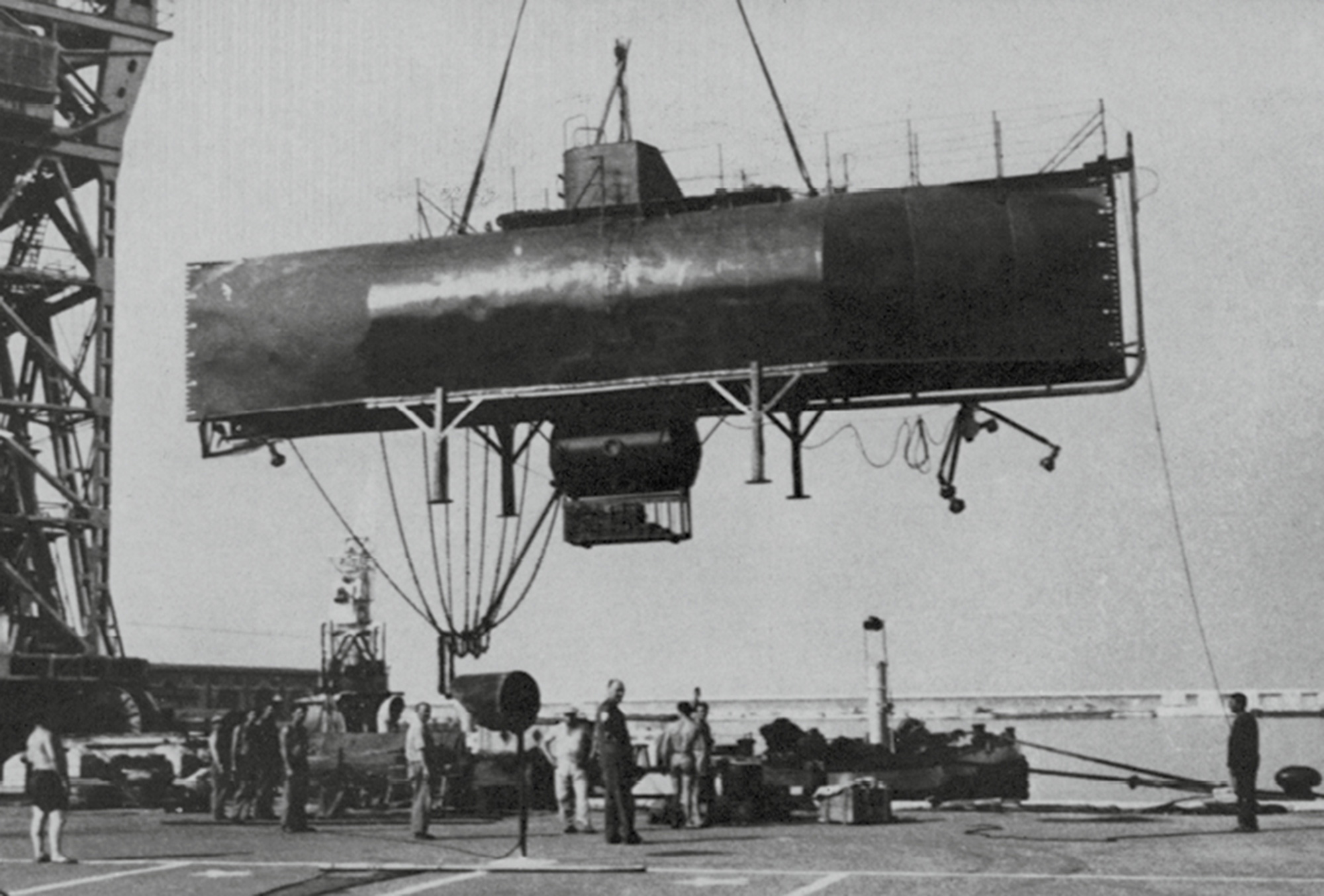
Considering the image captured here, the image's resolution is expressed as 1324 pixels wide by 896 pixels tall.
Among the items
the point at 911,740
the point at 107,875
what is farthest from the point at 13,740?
the point at 107,875

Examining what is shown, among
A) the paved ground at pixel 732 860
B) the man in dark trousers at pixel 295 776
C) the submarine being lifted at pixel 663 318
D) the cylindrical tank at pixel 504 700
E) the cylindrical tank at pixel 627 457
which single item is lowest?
the paved ground at pixel 732 860

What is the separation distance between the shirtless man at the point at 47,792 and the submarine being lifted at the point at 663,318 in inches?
288

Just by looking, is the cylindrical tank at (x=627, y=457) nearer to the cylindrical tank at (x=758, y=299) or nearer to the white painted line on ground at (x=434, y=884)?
the cylindrical tank at (x=758, y=299)

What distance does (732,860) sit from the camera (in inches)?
675

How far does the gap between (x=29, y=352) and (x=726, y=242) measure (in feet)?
110

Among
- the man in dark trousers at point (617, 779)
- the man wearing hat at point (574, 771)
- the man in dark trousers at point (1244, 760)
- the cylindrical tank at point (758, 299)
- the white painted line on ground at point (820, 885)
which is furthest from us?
the cylindrical tank at point (758, 299)

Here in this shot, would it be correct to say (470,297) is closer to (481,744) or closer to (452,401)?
(452,401)

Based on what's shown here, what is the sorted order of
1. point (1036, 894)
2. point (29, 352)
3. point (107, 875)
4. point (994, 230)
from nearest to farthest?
point (1036, 894)
point (107, 875)
point (994, 230)
point (29, 352)

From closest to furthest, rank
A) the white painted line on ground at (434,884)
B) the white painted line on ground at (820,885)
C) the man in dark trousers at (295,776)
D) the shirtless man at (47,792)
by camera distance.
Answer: the white painted line on ground at (820,885), the white painted line on ground at (434,884), the shirtless man at (47,792), the man in dark trousers at (295,776)

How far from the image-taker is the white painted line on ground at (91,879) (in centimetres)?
1524

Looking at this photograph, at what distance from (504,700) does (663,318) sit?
8.11 meters

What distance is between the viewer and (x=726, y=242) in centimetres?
2288

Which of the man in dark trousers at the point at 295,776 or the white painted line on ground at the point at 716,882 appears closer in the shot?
the white painted line on ground at the point at 716,882

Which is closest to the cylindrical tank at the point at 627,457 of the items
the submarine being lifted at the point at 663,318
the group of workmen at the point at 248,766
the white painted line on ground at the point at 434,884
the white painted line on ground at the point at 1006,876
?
the submarine being lifted at the point at 663,318
